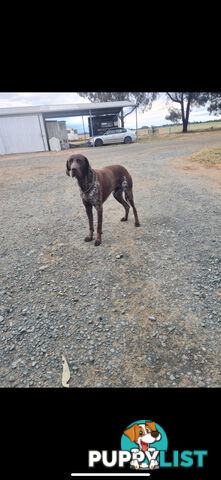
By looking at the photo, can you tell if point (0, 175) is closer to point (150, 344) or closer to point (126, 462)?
point (150, 344)

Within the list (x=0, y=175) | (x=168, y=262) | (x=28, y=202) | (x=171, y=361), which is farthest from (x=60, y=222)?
(x=0, y=175)

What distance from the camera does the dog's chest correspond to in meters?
3.53

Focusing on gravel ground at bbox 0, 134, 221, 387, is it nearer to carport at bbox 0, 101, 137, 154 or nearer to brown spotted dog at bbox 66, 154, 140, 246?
brown spotted dog at bbox 66, 154, 140, 246

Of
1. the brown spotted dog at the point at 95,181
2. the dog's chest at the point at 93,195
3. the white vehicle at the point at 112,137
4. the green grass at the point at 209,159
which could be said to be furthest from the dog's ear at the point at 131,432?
Result: the white vehicle at the point at 112,137

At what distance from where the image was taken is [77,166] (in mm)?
3137

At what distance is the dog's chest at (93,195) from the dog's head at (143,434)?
301cm

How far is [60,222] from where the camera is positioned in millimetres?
5121

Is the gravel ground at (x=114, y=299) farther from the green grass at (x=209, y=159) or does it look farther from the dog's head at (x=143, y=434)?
the green grass at (x=209, y=159)

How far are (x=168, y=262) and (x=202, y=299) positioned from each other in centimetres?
83

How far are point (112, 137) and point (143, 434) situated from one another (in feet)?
77.2

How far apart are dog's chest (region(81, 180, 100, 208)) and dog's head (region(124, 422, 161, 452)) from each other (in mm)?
3010

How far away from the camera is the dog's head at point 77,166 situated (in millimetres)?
3119

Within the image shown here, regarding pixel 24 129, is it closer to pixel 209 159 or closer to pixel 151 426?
pixel 209 159
